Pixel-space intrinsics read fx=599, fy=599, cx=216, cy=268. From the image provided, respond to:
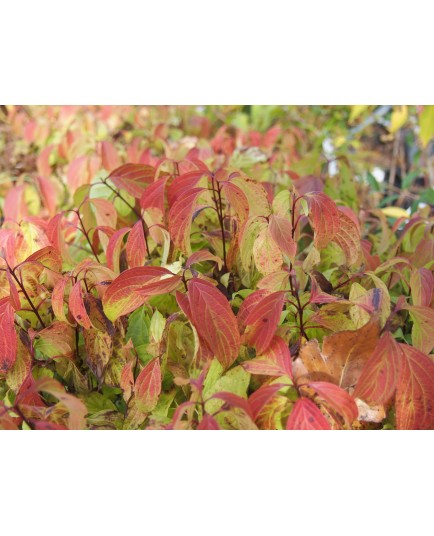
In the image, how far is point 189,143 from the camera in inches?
90.4

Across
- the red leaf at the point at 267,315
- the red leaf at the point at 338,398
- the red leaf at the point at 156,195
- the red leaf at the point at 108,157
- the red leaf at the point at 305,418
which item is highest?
the red leaf at the point at 108,157

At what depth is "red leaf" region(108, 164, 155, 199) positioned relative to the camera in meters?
1.42

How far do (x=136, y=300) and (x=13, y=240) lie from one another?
364mm

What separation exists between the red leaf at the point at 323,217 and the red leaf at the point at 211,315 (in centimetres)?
24

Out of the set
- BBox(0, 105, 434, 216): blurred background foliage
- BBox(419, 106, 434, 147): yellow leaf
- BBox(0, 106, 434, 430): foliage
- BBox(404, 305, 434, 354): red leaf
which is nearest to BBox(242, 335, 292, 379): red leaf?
BBox(0, 106, 434, 430): foliage

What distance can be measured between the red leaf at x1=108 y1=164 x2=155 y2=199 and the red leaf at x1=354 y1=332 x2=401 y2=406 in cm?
73

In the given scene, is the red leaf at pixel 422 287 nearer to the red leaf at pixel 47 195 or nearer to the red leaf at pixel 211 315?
the red leaf at pixel 211 315

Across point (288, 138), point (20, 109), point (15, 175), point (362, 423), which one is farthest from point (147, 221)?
point (20, 109)

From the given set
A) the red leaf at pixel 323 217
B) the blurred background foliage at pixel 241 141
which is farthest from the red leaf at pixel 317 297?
the blurred background foliage at pixel 241 141

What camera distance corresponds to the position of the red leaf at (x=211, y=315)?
99cm

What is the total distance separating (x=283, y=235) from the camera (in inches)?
41.5

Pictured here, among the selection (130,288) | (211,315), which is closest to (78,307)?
(130,288)

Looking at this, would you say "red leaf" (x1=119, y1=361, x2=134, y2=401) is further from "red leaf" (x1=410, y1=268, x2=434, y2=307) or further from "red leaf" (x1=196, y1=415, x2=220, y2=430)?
"red leaf" (x1=410, y1=268, x2=434, y2=307)

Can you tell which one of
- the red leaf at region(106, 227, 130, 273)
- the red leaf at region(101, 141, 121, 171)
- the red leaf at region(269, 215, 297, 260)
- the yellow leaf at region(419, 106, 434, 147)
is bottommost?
the red leaf at region(106, 227, 130, 273)
